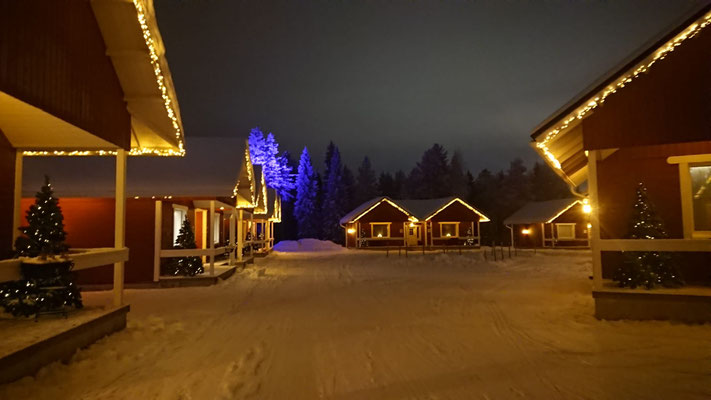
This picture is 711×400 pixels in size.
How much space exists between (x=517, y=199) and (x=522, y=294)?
207ft

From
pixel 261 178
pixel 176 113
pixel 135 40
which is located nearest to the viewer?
pixel 135 40

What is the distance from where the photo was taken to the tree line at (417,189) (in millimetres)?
70938

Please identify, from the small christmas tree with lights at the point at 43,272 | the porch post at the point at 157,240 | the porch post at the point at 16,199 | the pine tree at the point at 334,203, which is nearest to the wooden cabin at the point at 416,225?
the pine tree at the point at 334,203

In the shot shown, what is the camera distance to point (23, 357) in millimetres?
5832

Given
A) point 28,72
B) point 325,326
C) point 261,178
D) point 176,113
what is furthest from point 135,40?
point 261,178

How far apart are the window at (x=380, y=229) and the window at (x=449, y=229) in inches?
213

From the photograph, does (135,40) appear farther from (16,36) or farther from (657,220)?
(657,220)

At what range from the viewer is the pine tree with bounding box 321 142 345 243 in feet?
227

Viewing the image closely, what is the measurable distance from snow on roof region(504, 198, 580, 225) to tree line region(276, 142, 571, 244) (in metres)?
9.70

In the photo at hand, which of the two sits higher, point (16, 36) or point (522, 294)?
point (16, 36)

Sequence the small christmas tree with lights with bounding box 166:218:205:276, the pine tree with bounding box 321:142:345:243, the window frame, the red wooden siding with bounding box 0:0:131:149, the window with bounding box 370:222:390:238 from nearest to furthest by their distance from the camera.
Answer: the red wooden siding with bounding box 0:0:131:149
the small christmas tree with lights with bounding box 166:218:205:276
the window frame
the window with bounding box 370:222:390:238
the pine tree with bounding box 321:142:345:243

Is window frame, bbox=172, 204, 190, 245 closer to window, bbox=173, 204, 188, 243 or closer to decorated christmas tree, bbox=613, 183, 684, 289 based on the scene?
window, bbox=173, 204, 188, 243

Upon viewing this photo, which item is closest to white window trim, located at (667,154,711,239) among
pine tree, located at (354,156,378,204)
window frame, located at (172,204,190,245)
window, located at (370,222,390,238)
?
window frame, located at (172,204,190,245)

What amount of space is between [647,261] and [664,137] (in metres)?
2.58
